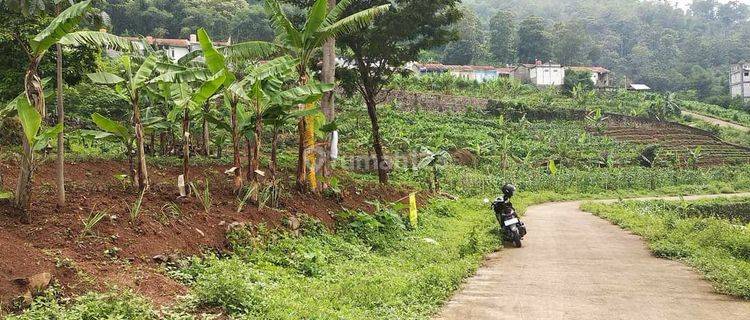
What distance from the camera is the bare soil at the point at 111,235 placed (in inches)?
203

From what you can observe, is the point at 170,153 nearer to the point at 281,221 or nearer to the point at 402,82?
the point at 281,221

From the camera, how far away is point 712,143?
4784 cm

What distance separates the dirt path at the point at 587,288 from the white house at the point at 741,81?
74.1m

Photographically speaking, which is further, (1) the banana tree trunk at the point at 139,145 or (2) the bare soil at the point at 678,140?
(2) the bare soil at the point at 678,140

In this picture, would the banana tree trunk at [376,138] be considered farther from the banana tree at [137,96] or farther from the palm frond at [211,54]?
the banana tree at [137,96]

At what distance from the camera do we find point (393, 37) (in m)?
15.6

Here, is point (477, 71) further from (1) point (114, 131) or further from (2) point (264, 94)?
(1) point (114, 131)

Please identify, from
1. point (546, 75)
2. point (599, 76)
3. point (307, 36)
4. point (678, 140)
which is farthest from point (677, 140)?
point (307, 36)

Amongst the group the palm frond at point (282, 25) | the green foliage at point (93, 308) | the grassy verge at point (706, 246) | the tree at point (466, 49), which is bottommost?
the grassy verge at point (706, 246)

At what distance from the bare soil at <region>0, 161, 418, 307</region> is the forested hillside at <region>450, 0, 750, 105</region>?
6744 centimetres

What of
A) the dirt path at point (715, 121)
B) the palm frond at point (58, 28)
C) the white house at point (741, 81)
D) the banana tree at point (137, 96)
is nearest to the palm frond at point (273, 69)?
the banana tree at point (137, 96)

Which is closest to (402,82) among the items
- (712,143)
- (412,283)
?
(712,143)

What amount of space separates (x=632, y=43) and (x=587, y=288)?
362 ft

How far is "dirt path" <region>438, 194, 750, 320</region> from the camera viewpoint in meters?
6.13
